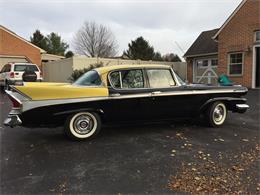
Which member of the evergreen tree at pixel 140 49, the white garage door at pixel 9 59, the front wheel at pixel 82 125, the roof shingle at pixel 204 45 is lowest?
the front wheel at pixel 82 125

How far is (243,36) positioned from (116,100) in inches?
522

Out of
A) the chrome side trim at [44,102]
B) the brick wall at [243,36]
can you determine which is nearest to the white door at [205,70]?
the brick wall at [243,36]

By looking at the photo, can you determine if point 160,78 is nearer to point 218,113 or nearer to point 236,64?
point 218,113

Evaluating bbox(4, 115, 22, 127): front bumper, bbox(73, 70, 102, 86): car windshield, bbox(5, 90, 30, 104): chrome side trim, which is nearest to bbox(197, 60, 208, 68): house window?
bbox(73, 70, 102, 86): car windshield

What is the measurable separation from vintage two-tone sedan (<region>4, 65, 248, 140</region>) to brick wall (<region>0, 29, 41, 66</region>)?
19556mm

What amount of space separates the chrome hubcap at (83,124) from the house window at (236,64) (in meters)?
13.5

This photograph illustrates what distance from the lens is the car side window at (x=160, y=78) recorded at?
20.6 feet

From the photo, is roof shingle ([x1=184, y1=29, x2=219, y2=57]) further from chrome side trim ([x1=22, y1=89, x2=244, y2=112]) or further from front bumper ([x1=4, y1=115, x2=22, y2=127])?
front bumper ([x1=4, y1=115, x2=22, y2=127])

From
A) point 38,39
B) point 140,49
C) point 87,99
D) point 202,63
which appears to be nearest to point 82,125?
point 87,99

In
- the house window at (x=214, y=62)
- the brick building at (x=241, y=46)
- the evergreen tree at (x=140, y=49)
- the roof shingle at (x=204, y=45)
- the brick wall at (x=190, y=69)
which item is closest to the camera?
the brick building at (x=241, y=46)

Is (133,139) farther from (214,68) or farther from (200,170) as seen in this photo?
(214,68)

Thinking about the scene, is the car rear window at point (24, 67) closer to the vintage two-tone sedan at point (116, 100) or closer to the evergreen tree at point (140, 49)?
the vintage two-tone sedan at point (116, 100)

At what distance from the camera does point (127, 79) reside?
611 cm

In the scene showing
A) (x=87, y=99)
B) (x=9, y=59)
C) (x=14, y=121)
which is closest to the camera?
(x=14, y=121)
